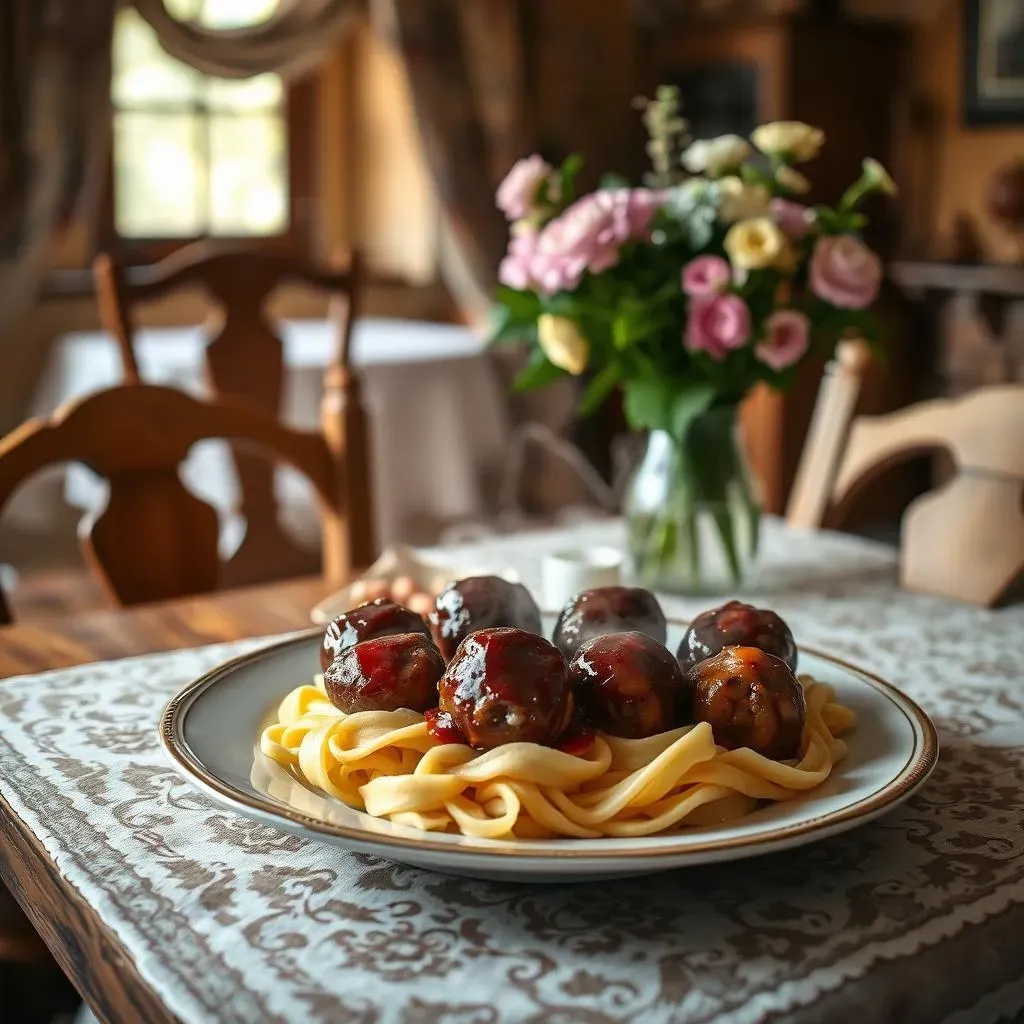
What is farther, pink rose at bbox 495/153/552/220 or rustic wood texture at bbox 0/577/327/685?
pink rose at bbox 495/153/552/220

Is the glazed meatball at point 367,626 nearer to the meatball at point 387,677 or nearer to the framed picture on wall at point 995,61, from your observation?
the meatball at point 387,677

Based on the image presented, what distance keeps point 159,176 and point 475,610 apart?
358 cm

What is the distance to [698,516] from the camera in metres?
1.30

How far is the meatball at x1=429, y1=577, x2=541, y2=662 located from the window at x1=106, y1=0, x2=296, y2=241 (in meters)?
3.38

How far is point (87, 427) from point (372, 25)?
8.95ft

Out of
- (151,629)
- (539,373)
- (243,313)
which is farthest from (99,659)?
(243,313)

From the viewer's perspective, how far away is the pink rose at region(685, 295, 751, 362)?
3.97ft

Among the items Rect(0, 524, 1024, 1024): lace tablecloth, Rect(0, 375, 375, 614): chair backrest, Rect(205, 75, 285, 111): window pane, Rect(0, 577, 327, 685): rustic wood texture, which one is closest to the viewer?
Rect(0, 524, 1024, 1024): lace tablecloth

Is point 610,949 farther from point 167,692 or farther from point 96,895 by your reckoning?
point 167,692

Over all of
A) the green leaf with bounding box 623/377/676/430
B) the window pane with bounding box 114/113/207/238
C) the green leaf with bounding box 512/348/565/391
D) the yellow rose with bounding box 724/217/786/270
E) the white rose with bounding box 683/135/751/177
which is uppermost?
the window pane with bounding box 114/113/207/238

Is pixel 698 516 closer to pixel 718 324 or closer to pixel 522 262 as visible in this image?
pixel 718 324

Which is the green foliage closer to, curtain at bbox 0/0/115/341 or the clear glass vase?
the clear glass vase

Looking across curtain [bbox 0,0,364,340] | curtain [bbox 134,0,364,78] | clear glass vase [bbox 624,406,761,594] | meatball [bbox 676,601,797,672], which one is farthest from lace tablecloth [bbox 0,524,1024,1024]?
curtain [bbox 134,0,364,78]

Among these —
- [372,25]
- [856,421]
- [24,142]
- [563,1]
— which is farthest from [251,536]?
[563,1]
